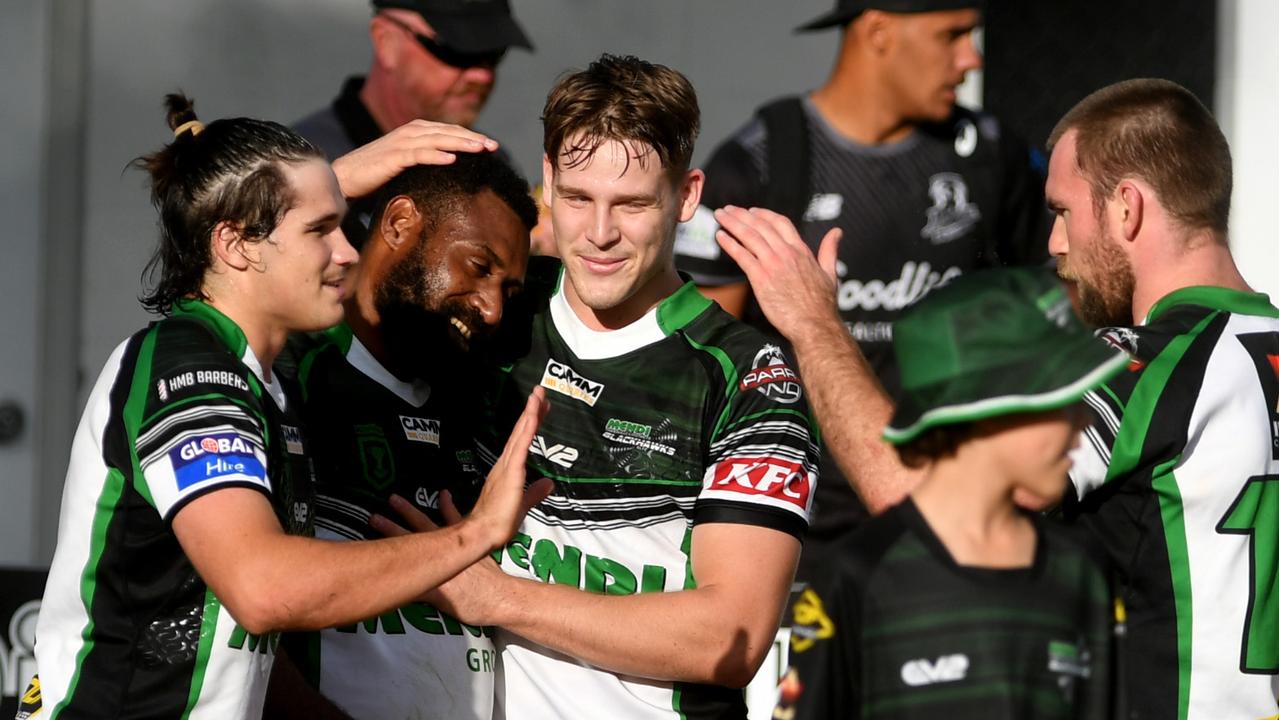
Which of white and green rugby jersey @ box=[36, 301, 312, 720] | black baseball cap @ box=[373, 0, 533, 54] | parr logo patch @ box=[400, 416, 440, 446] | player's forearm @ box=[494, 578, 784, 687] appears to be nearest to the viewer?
white and green rugby jersey @ box=[36, 301, 312, 720]

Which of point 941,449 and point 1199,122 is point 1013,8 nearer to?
point 1199,122

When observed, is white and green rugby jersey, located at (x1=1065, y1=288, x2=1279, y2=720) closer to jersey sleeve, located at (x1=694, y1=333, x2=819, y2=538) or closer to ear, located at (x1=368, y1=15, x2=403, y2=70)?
jersey sleeve, located at (x1=694, y1=333, x2=819, y2=538)

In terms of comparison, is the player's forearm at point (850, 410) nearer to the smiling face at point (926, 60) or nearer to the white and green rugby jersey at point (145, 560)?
the white and green rugby jersey at point (145, 560)

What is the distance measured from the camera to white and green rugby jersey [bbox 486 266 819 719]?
3.07m

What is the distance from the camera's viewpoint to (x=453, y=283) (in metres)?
3.27

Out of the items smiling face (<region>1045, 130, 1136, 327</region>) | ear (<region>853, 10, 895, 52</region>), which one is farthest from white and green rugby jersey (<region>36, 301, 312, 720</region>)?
ear (<region>853, 10, 895, 52</region>)

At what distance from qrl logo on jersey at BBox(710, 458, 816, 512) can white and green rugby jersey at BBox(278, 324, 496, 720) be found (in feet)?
1.77

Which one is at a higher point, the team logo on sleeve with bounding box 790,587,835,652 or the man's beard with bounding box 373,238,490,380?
the man's beard with bounding box 373,238,490,380

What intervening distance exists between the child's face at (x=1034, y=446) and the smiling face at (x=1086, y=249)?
3.49 feet

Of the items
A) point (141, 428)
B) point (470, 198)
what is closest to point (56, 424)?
point (470, 198)

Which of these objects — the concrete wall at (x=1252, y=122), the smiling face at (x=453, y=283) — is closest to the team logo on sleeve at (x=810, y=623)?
the smiling face at (x=453, y=283)

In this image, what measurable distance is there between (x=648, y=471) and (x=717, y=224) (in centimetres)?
188

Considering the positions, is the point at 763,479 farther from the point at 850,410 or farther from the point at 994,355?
the point at 994,355

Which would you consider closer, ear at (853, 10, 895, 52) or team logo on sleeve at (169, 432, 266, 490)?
team logo on sleeve at (169, 432, 266, 490)
